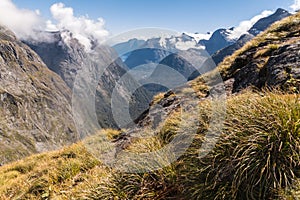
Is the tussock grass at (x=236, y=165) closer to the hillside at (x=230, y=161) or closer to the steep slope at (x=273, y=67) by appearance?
the hillside at (x=230, y=161)

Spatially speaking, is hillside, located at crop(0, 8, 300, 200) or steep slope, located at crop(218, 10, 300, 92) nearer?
hillside, located at crop(0, 8, 300, 200)

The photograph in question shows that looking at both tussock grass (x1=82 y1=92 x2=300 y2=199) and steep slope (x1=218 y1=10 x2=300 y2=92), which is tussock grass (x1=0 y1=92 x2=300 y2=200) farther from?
steep slope (x1=218 y1=10 x2=300 y2=92)

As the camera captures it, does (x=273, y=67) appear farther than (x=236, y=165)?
Yes

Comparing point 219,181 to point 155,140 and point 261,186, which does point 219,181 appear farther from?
point 155,140

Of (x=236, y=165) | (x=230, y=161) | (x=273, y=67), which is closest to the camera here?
(x=236, y=165)

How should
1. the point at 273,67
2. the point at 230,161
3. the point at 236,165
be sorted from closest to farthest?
the point at 236,165 < the point at 230,161 < the point at 273,67

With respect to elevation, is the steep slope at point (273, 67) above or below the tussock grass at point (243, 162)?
above

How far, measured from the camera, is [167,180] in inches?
293

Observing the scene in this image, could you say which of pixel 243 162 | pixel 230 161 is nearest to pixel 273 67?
pixel 230 161

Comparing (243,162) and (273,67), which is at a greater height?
(273,67)

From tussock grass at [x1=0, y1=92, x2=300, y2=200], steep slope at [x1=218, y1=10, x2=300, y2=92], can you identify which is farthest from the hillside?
steep slope at [x1=218, y1=10, x2=300, y2=92]

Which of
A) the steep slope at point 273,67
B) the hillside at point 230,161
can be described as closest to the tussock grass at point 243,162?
the hillside at point 230,161

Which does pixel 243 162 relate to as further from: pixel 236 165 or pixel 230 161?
pixel 230 161

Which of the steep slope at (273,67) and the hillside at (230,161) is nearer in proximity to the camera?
the hillside at (230,161)
